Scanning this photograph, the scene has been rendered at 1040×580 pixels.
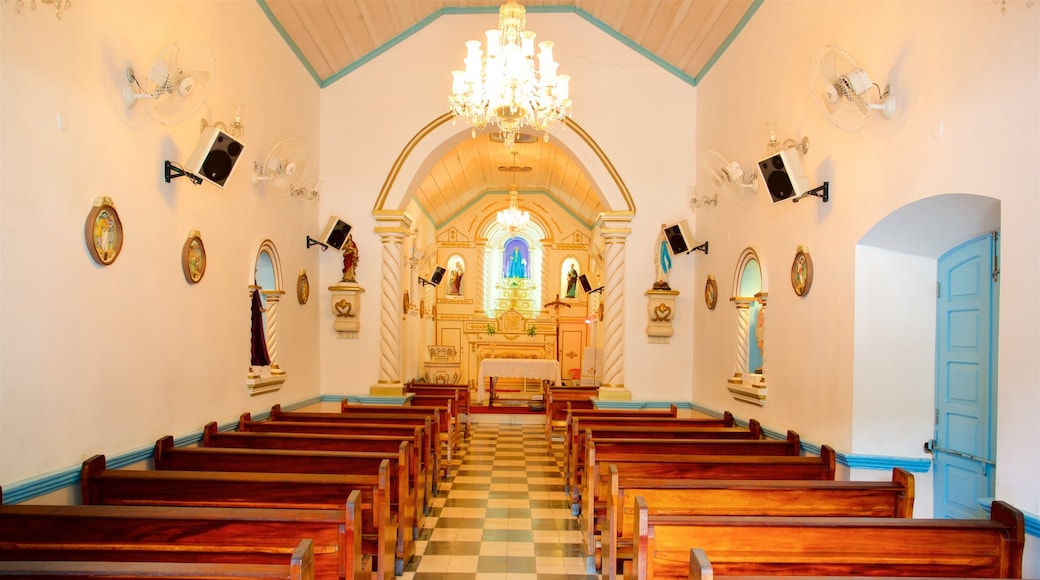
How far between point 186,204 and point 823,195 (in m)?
4.46

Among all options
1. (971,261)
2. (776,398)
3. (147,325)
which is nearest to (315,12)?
(147,325)

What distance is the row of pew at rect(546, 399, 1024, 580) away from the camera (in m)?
2.97

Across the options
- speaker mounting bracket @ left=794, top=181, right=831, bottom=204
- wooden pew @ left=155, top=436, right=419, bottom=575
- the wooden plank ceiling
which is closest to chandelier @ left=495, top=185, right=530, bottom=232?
the wooden plank ceiling

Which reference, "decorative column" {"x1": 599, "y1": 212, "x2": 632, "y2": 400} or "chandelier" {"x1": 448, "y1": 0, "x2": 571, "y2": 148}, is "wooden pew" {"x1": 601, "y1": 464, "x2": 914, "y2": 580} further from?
"decorative column" {"x1": 599, "y1": 212, "x2": 632, "y2": 400}

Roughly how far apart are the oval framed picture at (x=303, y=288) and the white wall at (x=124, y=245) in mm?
1276

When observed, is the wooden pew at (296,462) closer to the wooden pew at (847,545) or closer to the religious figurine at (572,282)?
the wooden pew at (847,545)

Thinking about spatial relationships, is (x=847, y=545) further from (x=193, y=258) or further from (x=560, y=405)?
(x=560, y=405)

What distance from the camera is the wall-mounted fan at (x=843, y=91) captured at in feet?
13.7

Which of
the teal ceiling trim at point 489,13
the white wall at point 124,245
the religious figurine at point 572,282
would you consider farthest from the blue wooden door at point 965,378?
the religious figurine at point 572,282

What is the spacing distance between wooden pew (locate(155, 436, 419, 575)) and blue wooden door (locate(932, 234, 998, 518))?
11.2 feet

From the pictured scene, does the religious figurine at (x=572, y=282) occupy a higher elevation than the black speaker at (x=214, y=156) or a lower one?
lower

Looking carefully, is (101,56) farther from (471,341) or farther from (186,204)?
(471,341)

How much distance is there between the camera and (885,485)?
12.5 feet

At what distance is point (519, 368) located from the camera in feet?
44.3
